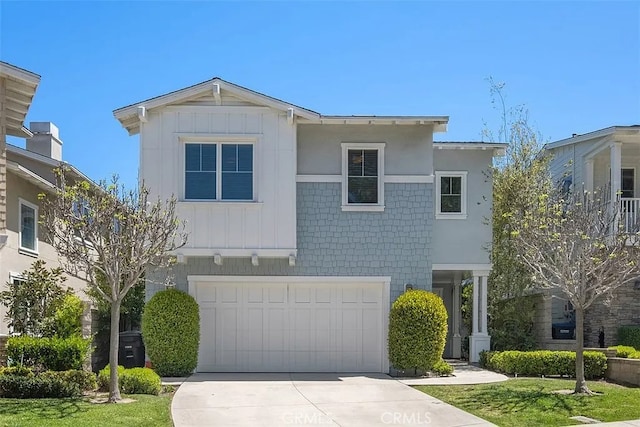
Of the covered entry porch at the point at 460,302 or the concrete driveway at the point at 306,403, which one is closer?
the concrete driveway at the point at 306,403

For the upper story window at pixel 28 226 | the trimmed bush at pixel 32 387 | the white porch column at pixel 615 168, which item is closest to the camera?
the trimmed bush at pixel 32 387

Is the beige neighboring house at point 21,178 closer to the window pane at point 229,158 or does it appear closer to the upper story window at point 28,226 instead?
the upper story window at point 28,226

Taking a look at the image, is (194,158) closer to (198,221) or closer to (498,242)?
(198,221)

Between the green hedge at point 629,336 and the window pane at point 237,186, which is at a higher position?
the window pane at point 237,186

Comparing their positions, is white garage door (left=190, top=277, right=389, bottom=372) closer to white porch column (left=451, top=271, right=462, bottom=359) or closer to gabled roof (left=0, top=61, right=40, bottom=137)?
white porch column (left=451, top=271, right=462, bottom=359)

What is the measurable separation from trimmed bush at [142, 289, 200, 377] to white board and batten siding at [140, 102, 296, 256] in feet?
4.57

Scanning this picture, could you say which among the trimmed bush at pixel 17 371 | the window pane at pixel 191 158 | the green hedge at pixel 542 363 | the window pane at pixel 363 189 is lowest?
the green hedge at pixel 542 363

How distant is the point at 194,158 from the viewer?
15773 millimetres

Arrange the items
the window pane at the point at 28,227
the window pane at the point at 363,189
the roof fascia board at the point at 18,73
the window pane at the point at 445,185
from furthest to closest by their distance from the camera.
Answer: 1. the window pane at the point at 445,185
2. the window pane at the point at 28,227
3. the window pane at the point at 363,189
4. the roof fascia board at the point at 18,73

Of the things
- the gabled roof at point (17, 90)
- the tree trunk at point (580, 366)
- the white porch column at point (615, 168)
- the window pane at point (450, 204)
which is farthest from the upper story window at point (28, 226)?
the white porch column at point (615, 168)

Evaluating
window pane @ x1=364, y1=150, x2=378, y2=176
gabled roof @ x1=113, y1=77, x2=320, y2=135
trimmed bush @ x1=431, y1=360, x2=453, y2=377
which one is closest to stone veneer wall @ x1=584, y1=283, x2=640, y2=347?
trimmed bush @ x1=431, y1=360, x2=453, y2=377

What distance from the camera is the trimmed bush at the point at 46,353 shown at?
13344mm

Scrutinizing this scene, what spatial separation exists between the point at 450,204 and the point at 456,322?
16.8ft

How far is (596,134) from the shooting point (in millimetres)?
20125
